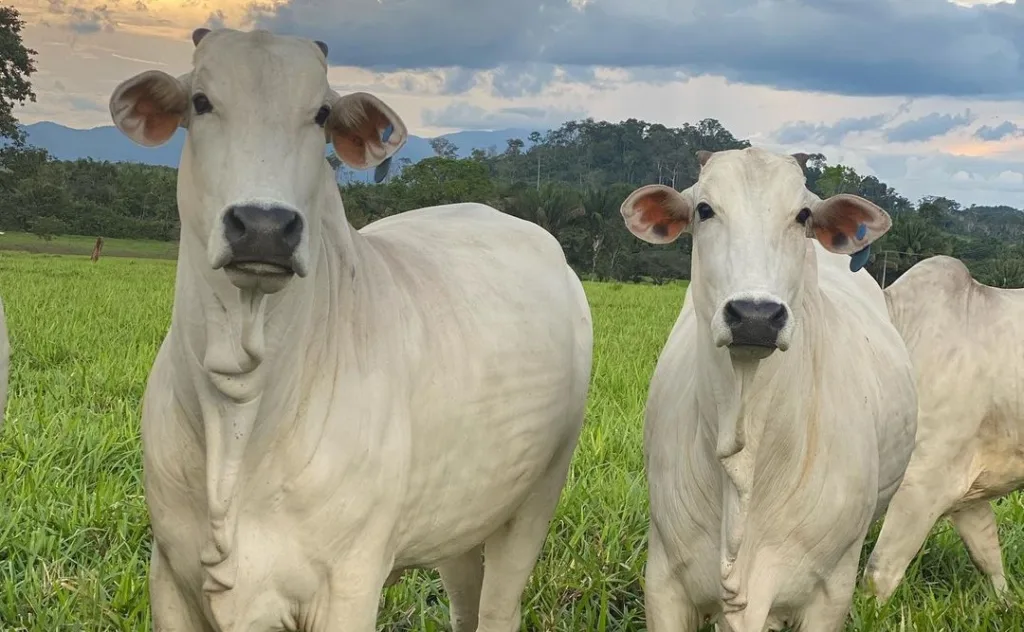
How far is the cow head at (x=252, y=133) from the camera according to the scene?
2.44 m

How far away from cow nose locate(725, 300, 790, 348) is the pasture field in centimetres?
172

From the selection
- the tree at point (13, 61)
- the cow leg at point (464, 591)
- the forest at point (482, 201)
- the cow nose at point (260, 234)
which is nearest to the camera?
the cow nose at point (260, 234)

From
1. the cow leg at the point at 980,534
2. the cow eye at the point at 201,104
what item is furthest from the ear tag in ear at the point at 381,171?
the cow leg at the point at 980,534

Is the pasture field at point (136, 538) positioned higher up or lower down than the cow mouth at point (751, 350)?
lower down

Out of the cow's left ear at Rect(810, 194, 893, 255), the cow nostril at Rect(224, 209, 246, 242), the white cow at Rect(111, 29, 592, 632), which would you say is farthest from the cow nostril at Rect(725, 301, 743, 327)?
the cow nostril at Rect(224, 209, 246, 242)

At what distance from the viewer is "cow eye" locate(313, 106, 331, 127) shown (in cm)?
272

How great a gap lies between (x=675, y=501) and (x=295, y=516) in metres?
1.34

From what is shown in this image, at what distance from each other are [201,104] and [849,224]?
2024 mm

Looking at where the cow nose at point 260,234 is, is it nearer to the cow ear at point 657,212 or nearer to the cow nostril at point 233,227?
the cow nostril at point 233,227

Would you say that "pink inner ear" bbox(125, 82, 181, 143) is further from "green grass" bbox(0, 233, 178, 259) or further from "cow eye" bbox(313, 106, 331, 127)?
"green grass" bbox(0, 233, 178, 259)

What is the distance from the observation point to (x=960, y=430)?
17.2 feet

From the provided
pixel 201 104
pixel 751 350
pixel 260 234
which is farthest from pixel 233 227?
pixel 751 350

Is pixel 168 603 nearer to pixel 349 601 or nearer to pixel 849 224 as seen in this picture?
pixel 349 601

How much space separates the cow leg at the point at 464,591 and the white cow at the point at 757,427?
3.56 ft
